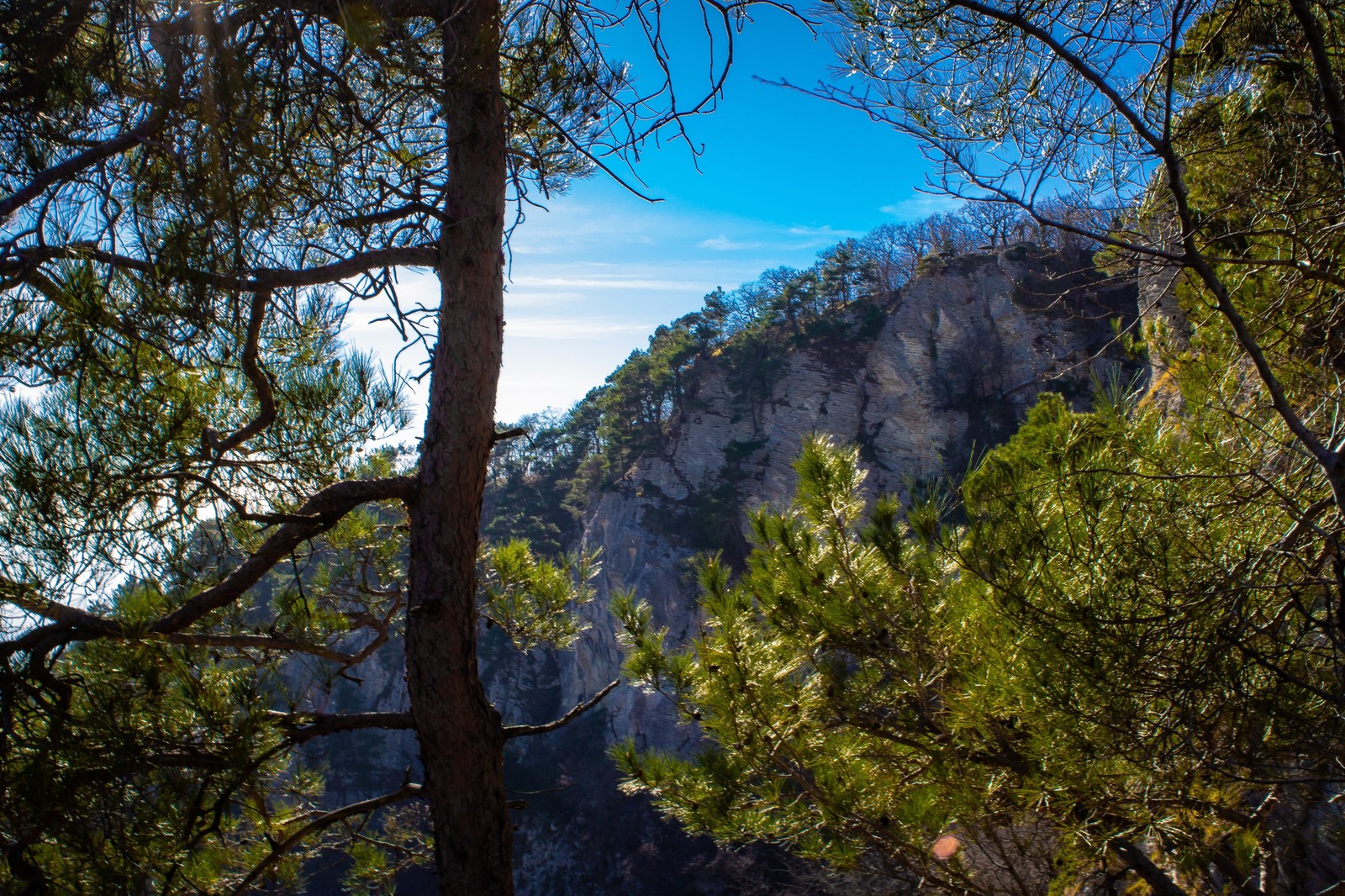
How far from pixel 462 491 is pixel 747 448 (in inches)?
700

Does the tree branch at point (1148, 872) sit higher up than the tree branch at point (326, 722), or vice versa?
the tree branch at point (326, 722)

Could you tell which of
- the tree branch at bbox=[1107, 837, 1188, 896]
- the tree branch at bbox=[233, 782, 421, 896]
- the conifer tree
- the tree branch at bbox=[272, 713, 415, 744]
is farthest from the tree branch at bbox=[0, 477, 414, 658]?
the tree branch at bbox=[1107, 837, 1188, 896]

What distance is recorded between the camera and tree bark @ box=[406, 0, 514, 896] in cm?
152

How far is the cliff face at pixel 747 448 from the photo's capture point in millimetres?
17281

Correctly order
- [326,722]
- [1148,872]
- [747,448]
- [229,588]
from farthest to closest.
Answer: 1. [747,448]
2. [1148,872]
3. [326,722]
4. [229,588]

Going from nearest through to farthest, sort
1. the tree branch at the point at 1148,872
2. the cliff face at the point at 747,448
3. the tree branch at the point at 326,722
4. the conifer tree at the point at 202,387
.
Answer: the conifer tree at the point at 202,387
the tree branch at the point at 326,722
the tree branch at the point at 1148,872
the cliff face at the point at 747,448

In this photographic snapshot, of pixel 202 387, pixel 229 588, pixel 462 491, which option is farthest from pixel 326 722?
pixel 202 387

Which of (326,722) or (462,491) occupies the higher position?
(462,491)

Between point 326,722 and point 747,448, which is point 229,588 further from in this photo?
point 747,448

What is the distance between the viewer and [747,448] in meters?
19.2

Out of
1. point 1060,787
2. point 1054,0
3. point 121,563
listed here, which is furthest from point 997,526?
point 121,563


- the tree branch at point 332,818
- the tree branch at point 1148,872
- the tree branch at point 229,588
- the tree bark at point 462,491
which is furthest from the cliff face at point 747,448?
the tree branch at point 229,588

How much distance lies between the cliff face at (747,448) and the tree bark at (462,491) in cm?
1521

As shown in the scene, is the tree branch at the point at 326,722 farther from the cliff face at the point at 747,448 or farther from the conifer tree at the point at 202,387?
the cliff face at the point at 747,448
